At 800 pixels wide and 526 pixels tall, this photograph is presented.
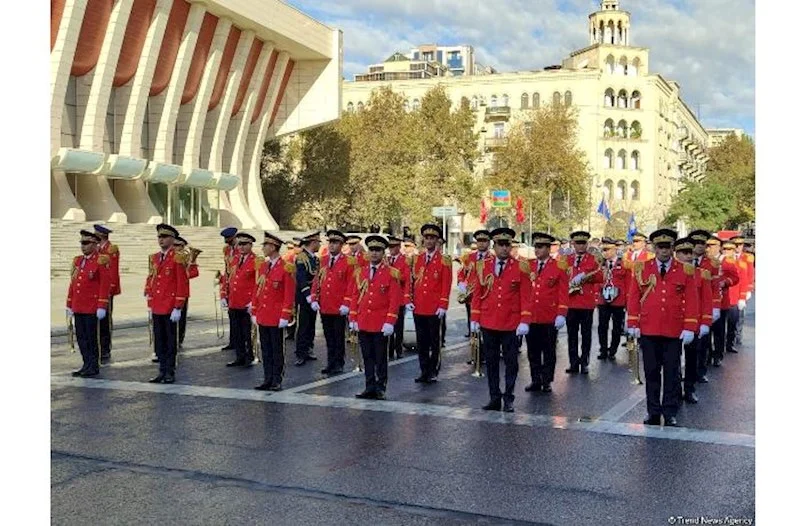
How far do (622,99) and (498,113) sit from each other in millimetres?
10924

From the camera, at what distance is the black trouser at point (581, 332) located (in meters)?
13.0

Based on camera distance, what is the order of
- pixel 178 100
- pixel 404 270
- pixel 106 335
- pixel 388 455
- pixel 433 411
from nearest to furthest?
pixel 388 455, pixel 433 411, pixel 404 270, pixel 106 335, pixel 178 100

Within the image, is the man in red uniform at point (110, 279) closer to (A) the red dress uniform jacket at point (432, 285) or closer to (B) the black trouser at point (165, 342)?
(B) the black trouser at point (165, 342)

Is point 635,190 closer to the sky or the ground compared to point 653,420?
closer to the sky

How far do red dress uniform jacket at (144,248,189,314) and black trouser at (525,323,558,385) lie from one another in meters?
4.55

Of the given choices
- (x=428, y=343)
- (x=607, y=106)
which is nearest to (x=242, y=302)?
(x=428, y=343)

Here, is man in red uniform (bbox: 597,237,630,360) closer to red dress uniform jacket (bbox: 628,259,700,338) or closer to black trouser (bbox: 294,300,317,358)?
black trouser (bbox: 294,300,317,358)

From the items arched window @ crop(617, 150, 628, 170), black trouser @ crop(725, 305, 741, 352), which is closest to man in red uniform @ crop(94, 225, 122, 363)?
black trouser @ crop(725, 305, 741, 352)

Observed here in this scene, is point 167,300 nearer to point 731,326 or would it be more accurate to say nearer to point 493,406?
point 493,406

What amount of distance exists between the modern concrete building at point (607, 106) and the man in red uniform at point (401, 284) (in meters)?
59.2

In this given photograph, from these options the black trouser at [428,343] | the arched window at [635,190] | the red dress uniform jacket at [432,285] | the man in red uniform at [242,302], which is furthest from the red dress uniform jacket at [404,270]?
the arched window at [635,190]

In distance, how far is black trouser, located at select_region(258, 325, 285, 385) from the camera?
36.2 feet

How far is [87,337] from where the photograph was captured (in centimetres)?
1190

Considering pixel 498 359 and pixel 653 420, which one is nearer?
pixel 653 420
